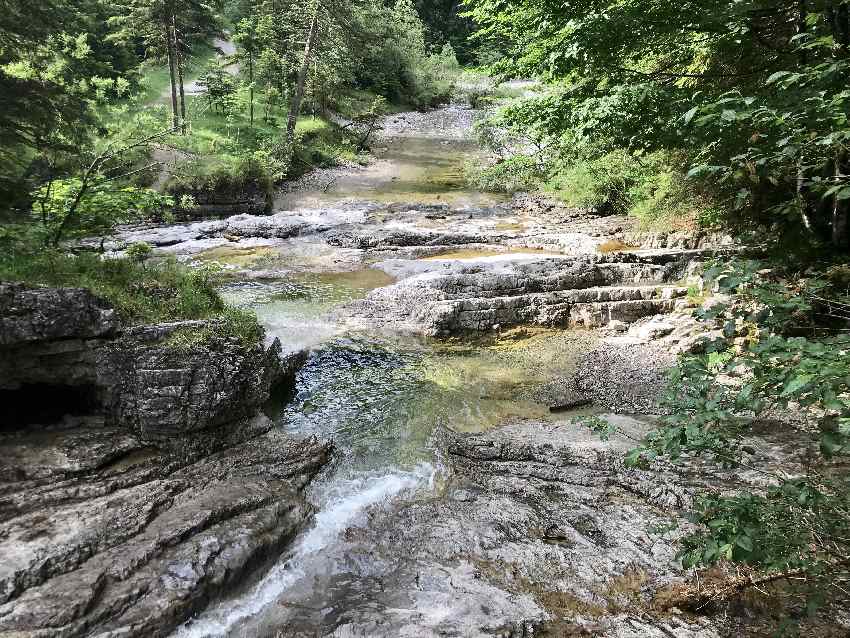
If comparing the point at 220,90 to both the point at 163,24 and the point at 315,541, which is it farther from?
the point at 315,541

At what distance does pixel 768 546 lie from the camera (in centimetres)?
333

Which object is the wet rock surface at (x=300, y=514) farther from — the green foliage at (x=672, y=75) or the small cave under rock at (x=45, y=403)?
the green foliage at (x=672, y=75)

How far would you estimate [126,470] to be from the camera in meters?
6.54

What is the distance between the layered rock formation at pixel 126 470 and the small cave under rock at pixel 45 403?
22 mm

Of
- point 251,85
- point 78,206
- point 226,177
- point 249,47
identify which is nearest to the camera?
point 78,206

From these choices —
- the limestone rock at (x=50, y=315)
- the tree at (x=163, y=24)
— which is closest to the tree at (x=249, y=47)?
the tree at (x=163, y=24)

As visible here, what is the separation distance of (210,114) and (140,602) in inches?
1393

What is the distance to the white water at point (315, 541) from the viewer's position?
5000 millimetres

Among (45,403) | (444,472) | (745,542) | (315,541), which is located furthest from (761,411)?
(45,403)

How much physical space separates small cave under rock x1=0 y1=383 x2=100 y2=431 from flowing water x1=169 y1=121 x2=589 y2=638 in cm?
273

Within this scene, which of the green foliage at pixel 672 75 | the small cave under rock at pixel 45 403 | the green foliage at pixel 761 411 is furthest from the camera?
the small cave under rock at pixel 45 403

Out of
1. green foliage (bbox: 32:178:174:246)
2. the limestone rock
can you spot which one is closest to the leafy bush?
green foliage (bbox: 32:178:174:246)

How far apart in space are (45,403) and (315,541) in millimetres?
4459

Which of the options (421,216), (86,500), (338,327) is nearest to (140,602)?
(86,500)
